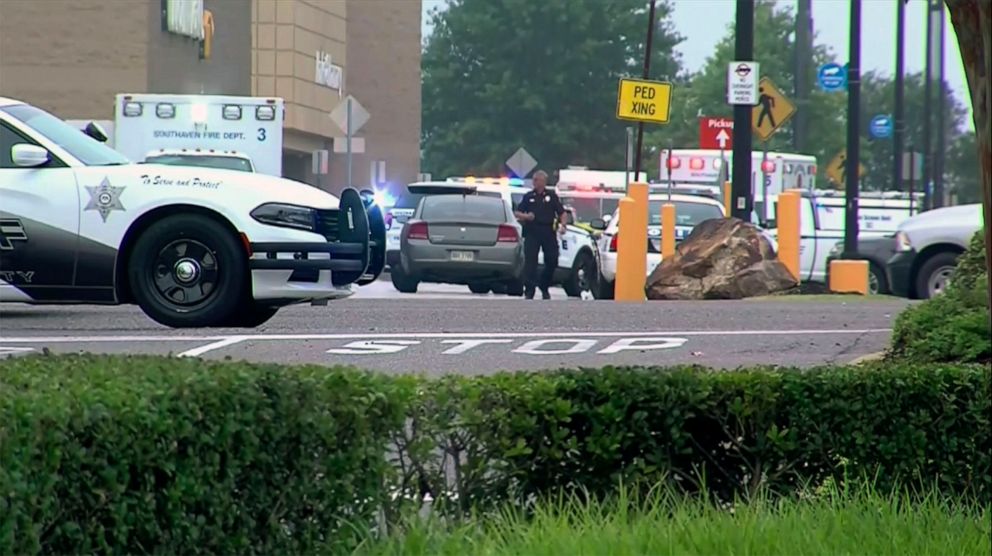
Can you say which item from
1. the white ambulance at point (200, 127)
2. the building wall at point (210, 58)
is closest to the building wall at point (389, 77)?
the building wall at point (210, 58)

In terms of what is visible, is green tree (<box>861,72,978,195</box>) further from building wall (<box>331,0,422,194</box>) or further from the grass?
the grass

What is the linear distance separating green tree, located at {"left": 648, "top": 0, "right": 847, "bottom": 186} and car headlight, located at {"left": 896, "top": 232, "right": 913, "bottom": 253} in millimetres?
57052

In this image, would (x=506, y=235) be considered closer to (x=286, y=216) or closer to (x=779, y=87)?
(x=286, y=216)

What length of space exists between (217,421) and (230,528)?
32 cm

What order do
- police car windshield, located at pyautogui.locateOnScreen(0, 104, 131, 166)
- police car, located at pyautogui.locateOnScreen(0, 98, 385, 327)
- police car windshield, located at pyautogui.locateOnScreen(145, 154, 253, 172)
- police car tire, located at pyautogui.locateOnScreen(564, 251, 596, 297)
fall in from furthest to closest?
police car tire, located at pyautogui.locateOnScreen(564, 251, 596, 297) < police car windshield, located at pyautogui.locateOnScreen(145, 154, 253, 172) < police car windshield, located at pyautogui.locateOnScreen(0, 104, 131, 166) < police car, located at pyautogui.locateOnScreen(0, 98, 385, 327)

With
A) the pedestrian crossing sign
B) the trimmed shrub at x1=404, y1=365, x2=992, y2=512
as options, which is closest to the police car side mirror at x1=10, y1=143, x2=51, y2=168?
the trimmed shrub at x1=404, y1=365, x2=992, y2=512

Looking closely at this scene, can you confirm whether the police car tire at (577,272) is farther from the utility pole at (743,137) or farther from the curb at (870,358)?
the curb at (870,358)

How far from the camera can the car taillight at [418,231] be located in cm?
2431

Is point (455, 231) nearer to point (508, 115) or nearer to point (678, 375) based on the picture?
point (678, 375)

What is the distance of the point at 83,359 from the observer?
19.4 feet

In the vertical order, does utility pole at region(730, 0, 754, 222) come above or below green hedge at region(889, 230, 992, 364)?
above

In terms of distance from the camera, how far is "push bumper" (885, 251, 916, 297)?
21656 millimetres

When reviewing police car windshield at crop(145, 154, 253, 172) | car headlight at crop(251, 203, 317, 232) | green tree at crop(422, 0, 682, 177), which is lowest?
car headlight at crop(251, 203, 317, 232)

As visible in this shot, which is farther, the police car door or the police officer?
the police officer
